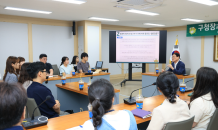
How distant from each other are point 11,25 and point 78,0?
3.23 metres

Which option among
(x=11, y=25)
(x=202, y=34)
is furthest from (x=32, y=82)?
(x=202, y=34)

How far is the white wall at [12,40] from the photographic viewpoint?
6.05m

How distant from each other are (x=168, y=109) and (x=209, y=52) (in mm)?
8178

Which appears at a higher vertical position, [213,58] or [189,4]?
[189,4]

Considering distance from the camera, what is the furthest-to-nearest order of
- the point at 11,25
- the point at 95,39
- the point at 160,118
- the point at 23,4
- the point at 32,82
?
the point at 95,39 < the point at 11,25 < the point at 23,4 < the point at 32,82 < the point at 160,118

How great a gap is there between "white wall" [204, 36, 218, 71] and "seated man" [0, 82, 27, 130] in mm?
9028

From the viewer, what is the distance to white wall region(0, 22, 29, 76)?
19.9 feet

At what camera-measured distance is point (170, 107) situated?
1.52 metres

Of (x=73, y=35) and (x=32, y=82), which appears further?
Result: (x=73, y=35)

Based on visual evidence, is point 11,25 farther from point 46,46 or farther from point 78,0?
point 78,0

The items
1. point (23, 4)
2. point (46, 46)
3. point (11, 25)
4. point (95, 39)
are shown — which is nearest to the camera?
point (23, 4)

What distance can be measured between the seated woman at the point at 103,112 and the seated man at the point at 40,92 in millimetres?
1155

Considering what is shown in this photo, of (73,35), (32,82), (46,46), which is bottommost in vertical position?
(32,82)

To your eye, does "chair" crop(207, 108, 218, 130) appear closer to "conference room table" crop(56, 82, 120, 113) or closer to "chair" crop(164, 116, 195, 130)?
"chair" crop(164, 116, 195, 130)
